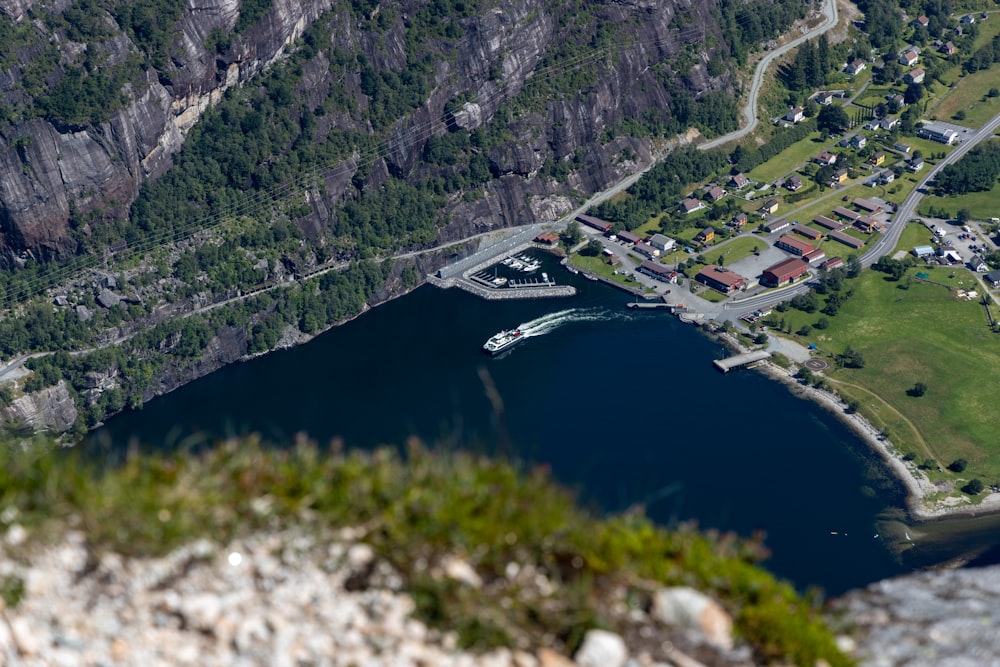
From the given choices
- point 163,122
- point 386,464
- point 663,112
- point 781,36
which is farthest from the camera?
point 781,36

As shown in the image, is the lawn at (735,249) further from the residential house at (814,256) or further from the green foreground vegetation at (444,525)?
the green foreground vegetation at (444,525)

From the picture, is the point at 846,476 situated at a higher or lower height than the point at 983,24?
lower

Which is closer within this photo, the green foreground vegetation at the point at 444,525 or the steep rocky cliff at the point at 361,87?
the green foreground vegetation at the point at 444,525

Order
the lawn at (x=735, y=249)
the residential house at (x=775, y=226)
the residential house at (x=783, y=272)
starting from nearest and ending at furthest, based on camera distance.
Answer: the residential house at (x=783, y=272) < the lawn at (x=735, y=249) < the residential house at (x=775, y=226)

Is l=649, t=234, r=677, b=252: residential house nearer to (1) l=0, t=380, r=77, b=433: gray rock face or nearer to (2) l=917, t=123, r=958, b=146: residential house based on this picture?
(2) l=917, t=123, r=958, b=146: residential house

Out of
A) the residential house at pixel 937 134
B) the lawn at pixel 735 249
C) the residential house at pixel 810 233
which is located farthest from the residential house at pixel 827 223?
the residential house at pixel 937 134

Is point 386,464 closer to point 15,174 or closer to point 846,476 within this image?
point 846,476

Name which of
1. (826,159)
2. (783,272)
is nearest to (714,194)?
(826,159)

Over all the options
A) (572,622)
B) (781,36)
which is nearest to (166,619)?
(572,622)
